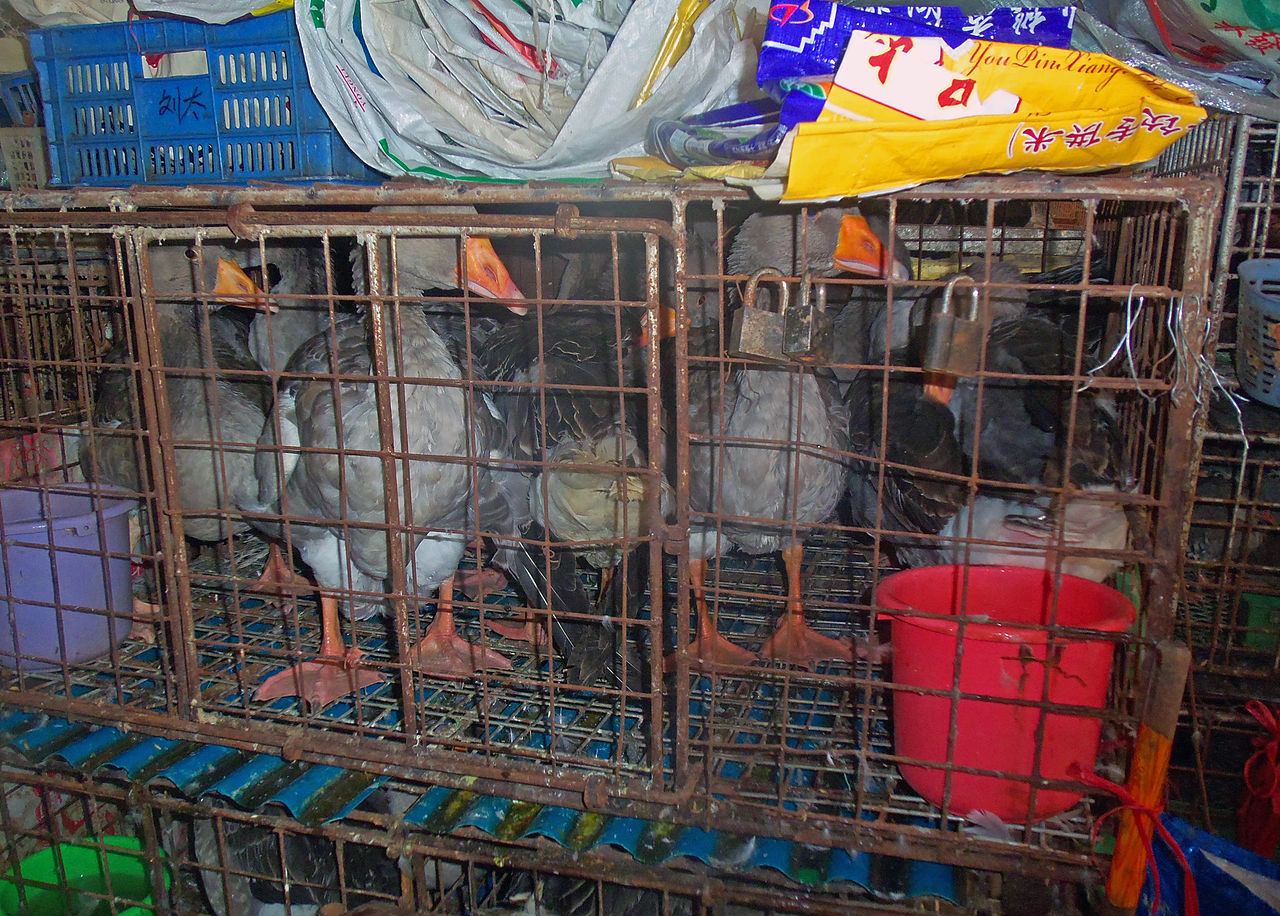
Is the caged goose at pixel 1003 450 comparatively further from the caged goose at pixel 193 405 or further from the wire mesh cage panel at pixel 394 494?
the caged goose at pixel 193 405

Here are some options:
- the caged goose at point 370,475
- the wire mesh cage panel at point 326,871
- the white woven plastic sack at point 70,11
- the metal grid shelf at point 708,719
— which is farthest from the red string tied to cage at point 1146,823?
the white woven plastic sack at point 70,11

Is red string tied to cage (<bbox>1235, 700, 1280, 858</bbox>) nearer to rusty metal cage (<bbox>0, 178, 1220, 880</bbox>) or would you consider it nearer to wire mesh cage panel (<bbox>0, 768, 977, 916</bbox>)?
rusty metal cage (<bbox>0, 178, 1220, 880</bbox>)

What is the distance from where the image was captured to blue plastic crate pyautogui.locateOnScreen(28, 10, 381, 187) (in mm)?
2525

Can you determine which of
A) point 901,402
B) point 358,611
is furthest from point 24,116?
point 901,402

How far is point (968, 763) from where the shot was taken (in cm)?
183

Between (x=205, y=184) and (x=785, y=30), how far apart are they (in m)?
1.92

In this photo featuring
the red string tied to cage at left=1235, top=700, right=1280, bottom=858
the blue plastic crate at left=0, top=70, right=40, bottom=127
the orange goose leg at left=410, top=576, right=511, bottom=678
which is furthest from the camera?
the blue plastic crate at left=0, top=70, right=40, bottom=127

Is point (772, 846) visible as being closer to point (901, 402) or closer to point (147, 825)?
point (901, 402)

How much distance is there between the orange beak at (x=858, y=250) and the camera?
2637mm

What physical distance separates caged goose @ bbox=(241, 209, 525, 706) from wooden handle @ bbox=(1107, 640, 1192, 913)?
1.62 meters

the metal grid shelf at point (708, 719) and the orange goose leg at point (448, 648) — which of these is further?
the orange goose leg at point (448, 648)

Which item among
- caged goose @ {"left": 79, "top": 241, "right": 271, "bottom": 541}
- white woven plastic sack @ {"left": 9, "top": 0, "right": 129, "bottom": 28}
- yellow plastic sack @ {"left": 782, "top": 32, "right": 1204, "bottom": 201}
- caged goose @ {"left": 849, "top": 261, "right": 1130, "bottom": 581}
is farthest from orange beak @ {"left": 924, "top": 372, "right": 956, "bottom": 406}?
white woven plastic sack @ {"left": 9, "top": 0, "right": 129, "bottom": 28}

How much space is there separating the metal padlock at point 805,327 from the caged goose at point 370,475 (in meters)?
1.04

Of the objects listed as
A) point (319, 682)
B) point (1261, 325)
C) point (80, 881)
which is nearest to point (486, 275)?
point (319, 682)
